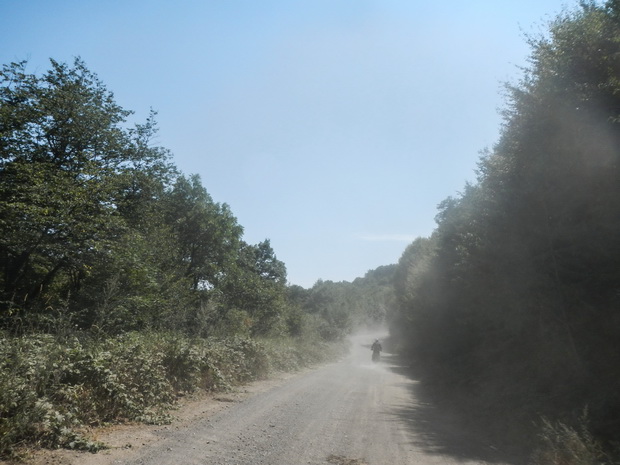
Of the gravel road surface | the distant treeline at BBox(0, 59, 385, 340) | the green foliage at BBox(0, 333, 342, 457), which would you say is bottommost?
the gravel road surface

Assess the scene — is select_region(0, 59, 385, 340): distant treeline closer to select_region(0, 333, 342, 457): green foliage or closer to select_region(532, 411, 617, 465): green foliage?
select_region(0, 333, 342, 457): green foliage

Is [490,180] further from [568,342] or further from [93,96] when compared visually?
[93,96]

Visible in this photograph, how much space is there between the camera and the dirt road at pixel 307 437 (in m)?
6.21

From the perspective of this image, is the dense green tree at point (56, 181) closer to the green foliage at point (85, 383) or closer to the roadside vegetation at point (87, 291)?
the roadside vegetation at point (87, 291)

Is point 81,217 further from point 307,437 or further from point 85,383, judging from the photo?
point 307,437

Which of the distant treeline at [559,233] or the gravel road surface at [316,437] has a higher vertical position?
the distant treeline at [559,233]

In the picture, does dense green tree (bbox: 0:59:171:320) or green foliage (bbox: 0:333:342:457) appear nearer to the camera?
A: green foliage (bbox: 0:333:342:457)

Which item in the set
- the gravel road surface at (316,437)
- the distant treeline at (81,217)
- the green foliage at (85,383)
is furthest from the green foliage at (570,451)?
the distant treeline at (81,217)

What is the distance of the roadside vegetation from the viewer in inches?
265

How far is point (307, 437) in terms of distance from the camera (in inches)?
300

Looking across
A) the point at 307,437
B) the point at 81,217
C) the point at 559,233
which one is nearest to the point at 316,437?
the point at 307,437

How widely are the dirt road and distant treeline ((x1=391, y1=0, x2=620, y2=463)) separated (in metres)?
1.89

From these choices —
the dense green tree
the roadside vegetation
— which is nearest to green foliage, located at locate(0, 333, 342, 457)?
the roadside vegetation

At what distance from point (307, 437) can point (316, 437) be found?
176 mm
